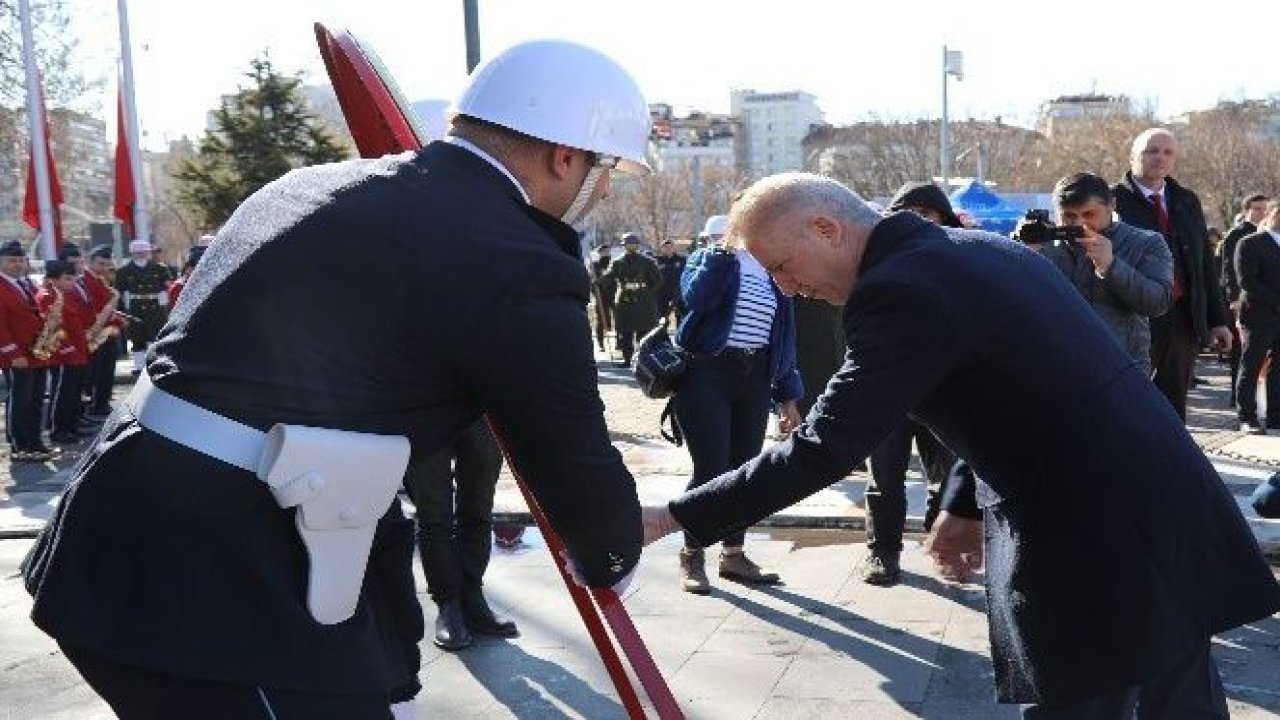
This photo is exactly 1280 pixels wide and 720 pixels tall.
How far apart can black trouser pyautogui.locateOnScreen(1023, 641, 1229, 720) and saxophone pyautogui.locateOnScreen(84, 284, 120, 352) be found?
470 inches

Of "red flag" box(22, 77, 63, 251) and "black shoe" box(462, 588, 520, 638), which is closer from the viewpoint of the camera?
"black shoe" box(462, 588, 520, 638)

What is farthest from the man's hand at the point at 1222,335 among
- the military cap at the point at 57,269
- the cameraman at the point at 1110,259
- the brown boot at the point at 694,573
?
the military cap at the point at 57,269

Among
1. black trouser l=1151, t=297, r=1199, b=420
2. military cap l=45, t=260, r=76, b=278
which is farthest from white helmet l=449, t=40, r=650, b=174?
military cap l=45, t=260, r=76, b=278

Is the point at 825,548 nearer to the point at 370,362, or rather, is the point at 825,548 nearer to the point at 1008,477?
the point at 1008,477

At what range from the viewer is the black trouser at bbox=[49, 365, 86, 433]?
12.5m

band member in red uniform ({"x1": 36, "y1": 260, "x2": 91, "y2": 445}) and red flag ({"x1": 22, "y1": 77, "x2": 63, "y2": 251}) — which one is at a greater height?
red flag ({"x1": 22, "y1": 77, "x2": 63, "y2": 251})

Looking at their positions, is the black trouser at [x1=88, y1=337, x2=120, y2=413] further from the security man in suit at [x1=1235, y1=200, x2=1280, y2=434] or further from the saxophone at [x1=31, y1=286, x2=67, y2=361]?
the security man in suit at [x1=1235, y1=200, x2=1280, y2=434]

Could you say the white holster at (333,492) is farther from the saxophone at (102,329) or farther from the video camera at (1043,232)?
the saxophone at (102,329)

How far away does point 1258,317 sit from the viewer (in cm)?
1086

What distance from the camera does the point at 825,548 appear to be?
23.2 ft

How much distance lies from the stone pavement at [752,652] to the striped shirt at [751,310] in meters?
1.17

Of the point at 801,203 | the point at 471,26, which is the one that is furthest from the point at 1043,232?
the point at 471,26

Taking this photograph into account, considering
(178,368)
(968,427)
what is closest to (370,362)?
(178,368)

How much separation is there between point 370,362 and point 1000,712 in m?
3.15
